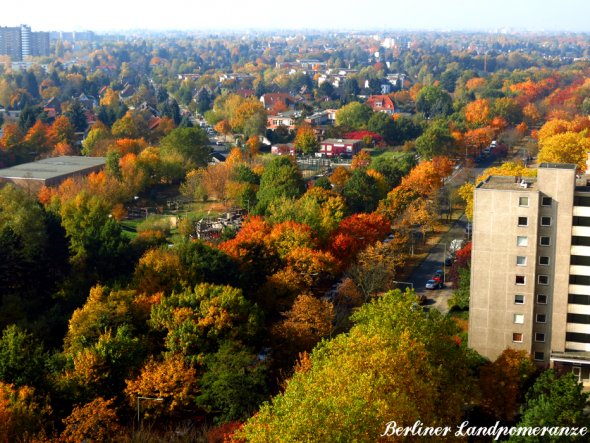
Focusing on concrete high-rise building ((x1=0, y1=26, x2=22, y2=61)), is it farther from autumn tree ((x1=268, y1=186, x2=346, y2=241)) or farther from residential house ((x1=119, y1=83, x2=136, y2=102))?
autumn tree ((x1=268, y1=186, x2=346, y2=241))

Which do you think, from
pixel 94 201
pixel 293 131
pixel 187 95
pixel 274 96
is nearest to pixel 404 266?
pixel 94 201

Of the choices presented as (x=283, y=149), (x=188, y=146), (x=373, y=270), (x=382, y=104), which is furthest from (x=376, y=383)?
(x=382, y=104)

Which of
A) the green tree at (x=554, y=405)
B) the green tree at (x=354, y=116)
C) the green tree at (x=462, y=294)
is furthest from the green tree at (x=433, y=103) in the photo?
the green tree at (x=554, y=405)

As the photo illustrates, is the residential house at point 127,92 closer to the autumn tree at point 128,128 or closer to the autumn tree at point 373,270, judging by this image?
Result: the autumn tree at point 128,128

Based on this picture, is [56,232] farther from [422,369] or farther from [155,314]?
[422,369]

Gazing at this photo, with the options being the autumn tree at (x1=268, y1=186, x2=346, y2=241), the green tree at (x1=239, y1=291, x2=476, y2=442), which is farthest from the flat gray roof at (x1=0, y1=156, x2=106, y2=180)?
the green tree at (x1=239, y1=291, x2=476, y2=442)

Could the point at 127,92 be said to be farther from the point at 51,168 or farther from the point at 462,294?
the point at 462,294
